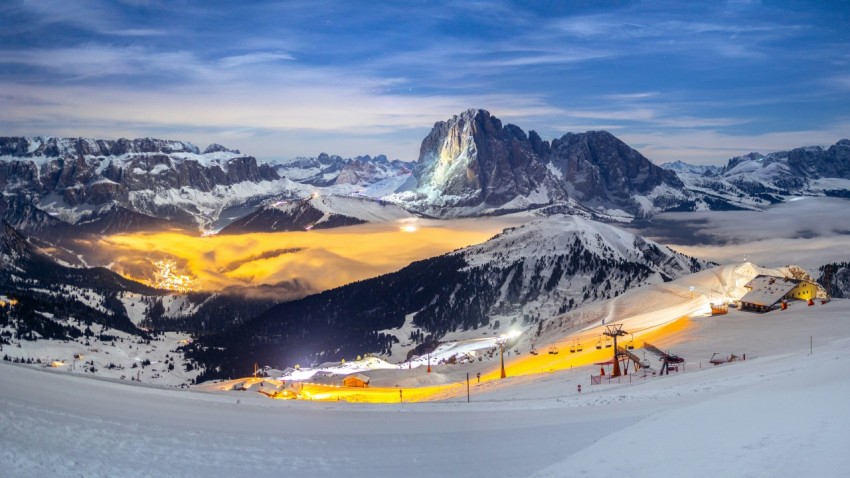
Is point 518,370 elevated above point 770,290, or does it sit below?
below

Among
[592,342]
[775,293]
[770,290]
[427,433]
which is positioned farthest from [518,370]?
[427,433]

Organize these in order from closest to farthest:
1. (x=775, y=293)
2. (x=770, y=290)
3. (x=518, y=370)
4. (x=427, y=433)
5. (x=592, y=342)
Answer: (x=427, y=433), (x=518, y=370), (x=592, y=342), (x=775, y=293), (x=770, y=290)

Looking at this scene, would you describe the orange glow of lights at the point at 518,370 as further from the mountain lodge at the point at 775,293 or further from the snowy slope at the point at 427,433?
the snowy slope at the point at 427,433

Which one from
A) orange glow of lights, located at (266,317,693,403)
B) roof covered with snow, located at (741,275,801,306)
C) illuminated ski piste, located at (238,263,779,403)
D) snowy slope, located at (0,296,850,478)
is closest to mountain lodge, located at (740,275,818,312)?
roof covered with snow, located at (741,275,801,306)

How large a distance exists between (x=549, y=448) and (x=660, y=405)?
1229 centimetres

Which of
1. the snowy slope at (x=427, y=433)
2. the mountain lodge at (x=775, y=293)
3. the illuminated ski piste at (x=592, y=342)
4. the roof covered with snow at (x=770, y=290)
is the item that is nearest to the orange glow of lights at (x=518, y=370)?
the illuminated ski piste at (x=592, y=342)

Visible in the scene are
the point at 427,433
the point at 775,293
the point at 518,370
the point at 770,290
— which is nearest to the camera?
the point at 427,433

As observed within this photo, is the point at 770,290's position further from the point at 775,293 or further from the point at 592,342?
the point at 592,342

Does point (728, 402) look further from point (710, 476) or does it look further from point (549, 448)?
point (710, 476)

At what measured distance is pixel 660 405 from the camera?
3994 centimetres

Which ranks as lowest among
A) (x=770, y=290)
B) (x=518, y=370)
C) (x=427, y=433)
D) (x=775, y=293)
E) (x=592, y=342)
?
(x=518, y=370)

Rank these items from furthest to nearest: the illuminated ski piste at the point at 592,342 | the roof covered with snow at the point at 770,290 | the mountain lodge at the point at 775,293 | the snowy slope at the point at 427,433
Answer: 1. the roof covered with snow at the point at 770,290
2. the mountain lodge at the point at 775,293
3. the illuminated ski piste at the point at 592,342
4. the snowy slope at the point at 427,433

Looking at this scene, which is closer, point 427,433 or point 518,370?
point 427,433

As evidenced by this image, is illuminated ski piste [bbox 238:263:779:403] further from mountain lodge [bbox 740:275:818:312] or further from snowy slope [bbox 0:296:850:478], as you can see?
snowy slope [bbox 0:296:850:478]
